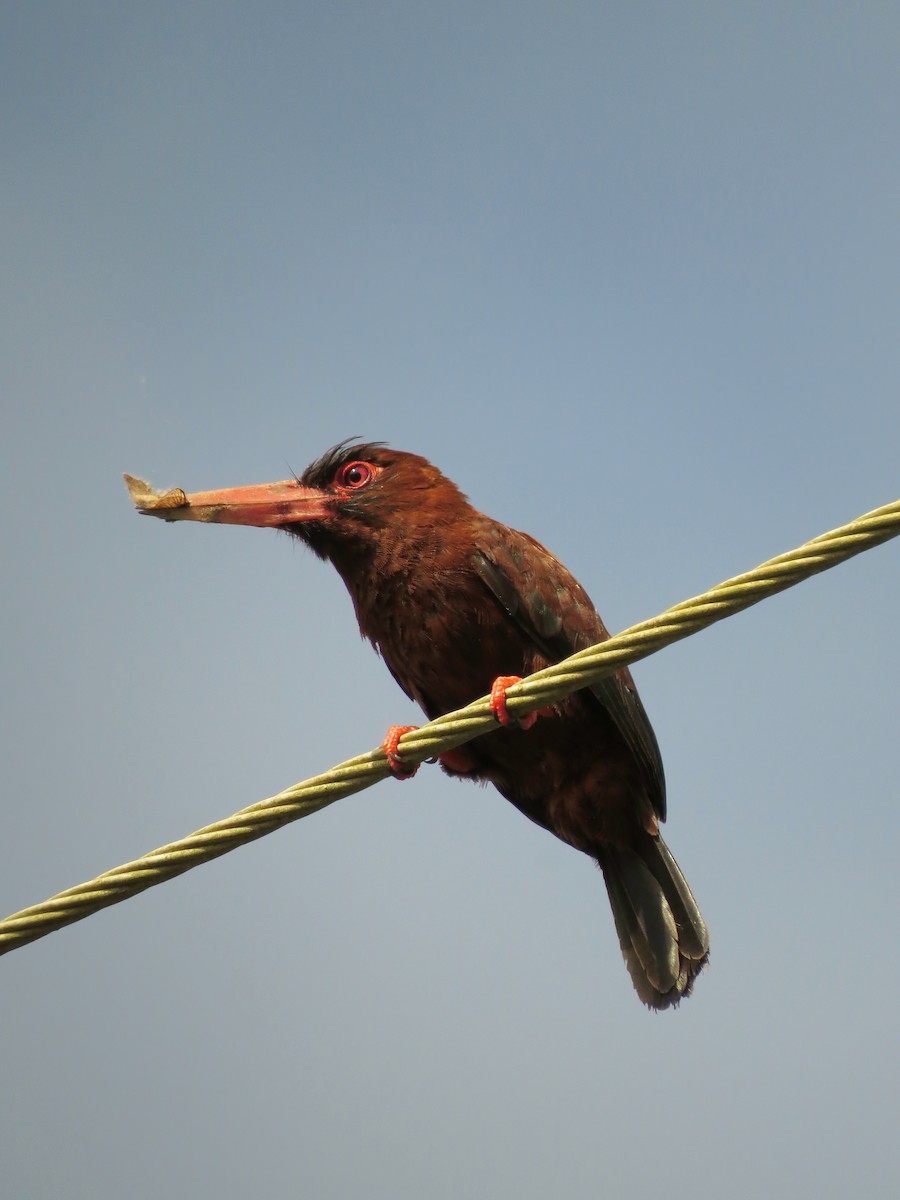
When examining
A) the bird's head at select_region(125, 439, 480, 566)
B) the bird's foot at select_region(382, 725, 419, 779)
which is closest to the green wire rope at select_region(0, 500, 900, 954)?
the bird's foot at select_region(382, 725, 419, 779)

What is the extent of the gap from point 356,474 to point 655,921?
99.6 inches

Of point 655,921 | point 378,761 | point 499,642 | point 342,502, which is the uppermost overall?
point 342,502

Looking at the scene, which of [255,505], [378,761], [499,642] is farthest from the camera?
[255,505]

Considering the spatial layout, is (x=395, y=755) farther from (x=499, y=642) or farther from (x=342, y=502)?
(x=342, y=502)

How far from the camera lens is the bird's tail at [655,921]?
5.39 metres

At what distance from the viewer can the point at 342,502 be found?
5613 mm

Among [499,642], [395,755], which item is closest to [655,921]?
[499,642]

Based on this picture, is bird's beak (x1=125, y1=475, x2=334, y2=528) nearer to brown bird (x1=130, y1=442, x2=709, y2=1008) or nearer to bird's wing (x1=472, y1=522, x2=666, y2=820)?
brown bird (x1=130, y1=442, x2=709, y2=1008)

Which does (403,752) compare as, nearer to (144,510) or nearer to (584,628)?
(584,628)

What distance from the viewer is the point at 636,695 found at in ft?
18.0

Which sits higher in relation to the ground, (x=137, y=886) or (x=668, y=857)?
(x=137, y=886)

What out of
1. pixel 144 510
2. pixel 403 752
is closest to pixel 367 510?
pixel 144 510

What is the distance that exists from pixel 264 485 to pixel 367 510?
0.60 meters

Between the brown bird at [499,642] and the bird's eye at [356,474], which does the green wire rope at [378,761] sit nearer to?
the brown bird at [499,642]
